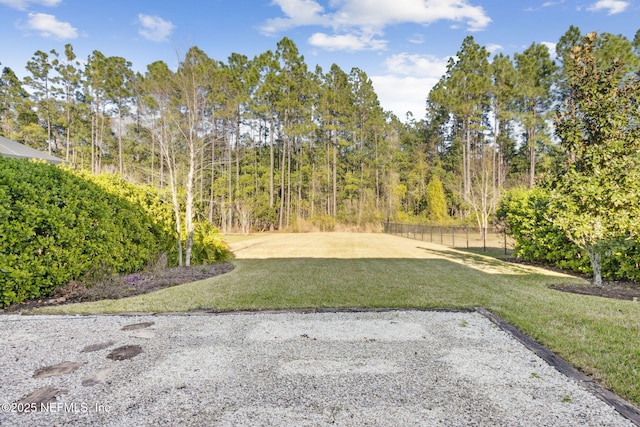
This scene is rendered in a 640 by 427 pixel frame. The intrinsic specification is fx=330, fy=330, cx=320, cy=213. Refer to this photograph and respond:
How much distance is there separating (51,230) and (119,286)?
1.40 metres

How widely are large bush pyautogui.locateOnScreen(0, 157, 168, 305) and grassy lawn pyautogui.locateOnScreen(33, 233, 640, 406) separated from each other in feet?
2.03

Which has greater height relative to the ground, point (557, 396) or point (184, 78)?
point (184, 78)

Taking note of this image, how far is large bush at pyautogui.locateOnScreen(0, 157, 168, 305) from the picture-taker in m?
4.19

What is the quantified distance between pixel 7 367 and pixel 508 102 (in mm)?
33715

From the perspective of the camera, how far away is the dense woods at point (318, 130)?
27047mm

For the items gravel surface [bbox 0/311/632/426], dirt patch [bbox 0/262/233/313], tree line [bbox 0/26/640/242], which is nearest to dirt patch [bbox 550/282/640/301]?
gravel surface [bbox 0/311/632/426]

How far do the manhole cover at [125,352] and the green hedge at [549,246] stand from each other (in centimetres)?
703

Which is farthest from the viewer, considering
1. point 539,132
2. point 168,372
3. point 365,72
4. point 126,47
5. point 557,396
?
point 365,72

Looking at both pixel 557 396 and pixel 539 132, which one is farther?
pixel 539 132

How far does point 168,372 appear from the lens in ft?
8.24

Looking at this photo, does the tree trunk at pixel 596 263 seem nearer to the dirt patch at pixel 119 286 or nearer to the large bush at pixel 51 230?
the dirt patch at pixel 119 286

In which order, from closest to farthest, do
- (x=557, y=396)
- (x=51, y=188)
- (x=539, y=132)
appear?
(x=557, y=396), (x=51, y=188), (x=539, y=132)

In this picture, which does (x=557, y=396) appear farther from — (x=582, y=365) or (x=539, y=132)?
(x=539, y=132)

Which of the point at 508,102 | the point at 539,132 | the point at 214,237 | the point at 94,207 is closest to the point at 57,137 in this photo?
the point at 214,237
